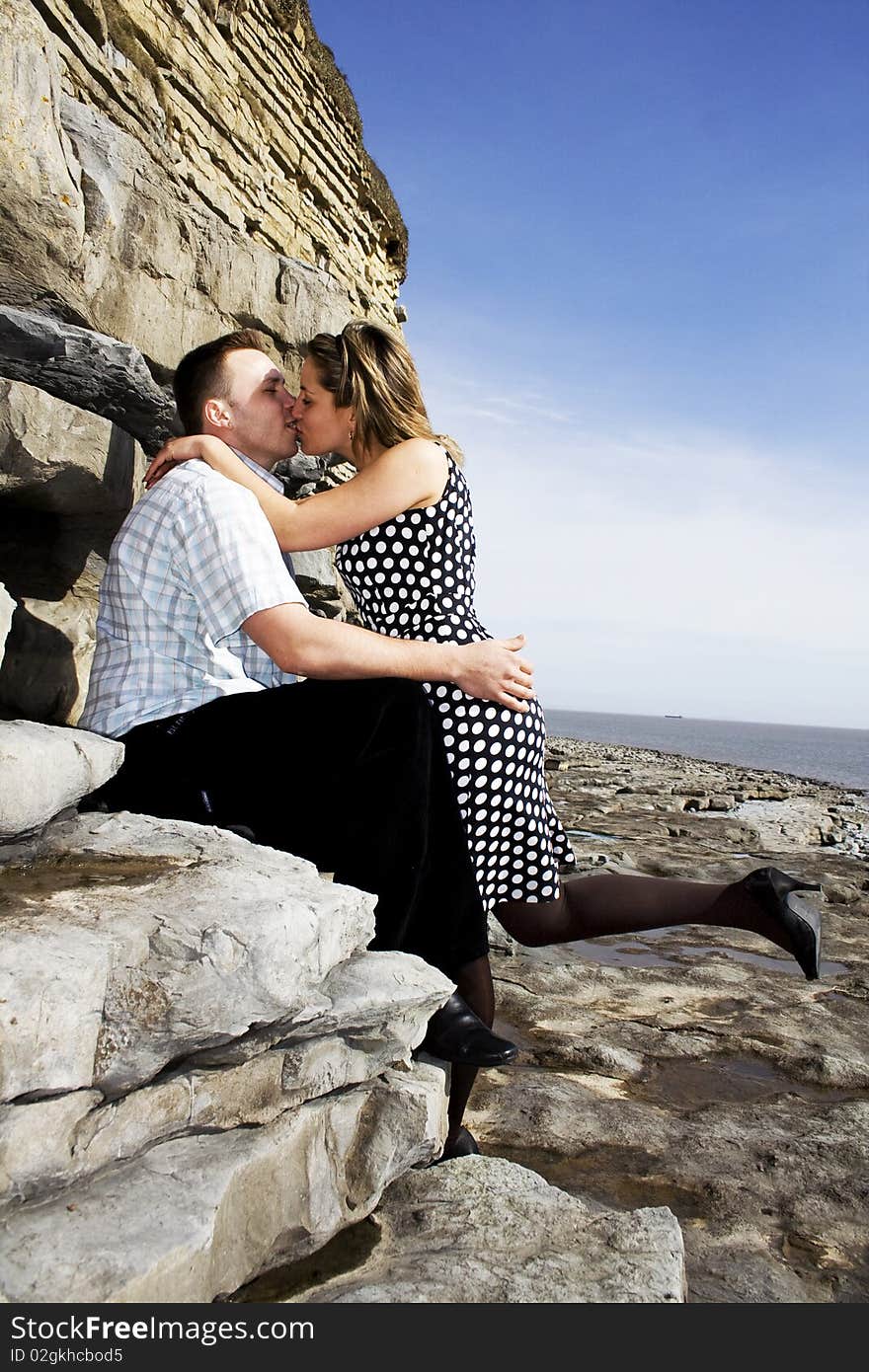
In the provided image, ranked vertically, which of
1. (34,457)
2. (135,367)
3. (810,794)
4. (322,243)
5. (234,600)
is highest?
(322,243)

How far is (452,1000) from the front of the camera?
2.21m

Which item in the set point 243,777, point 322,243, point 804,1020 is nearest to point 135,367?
point 243,777

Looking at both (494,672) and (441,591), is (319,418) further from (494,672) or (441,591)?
(494,672)

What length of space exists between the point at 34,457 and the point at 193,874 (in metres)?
1.46

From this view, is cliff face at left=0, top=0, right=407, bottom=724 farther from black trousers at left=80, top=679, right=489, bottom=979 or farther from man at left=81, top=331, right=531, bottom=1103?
black trousers at left=80, top=679, right=489, bottom=979

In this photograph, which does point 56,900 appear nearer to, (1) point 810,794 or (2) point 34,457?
(2) point 34,457

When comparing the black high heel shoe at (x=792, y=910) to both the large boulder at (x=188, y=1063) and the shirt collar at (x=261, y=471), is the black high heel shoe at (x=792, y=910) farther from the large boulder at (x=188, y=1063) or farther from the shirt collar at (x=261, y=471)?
the shirt collar at (x=261, y=471)

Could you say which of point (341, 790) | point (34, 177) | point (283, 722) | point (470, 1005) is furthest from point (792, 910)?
point (34, 177)

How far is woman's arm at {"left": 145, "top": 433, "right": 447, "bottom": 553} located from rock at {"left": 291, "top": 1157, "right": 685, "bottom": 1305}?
1.69 meters

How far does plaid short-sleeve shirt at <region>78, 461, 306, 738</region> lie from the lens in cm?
220

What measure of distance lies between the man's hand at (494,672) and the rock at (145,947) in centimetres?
70

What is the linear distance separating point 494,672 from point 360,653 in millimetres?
421

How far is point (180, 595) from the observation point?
7.65ft

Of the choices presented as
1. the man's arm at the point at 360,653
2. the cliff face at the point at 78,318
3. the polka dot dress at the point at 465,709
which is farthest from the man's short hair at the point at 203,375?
the man's arm at the point at 360,653
